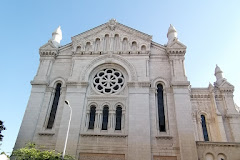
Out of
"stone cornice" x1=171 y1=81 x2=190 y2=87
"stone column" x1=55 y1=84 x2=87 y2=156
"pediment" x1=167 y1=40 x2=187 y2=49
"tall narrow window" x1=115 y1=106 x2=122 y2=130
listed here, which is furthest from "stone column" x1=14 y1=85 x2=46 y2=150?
"pediment" x1=167 y1=40 x2=187 y2=49

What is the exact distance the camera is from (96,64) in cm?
2250

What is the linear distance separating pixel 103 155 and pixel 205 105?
1392 centimetres

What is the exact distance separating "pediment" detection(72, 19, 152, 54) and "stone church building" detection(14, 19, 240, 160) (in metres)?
0.12

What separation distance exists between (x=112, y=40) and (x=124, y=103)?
8216 mm

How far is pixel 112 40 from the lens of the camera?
24.0 meters

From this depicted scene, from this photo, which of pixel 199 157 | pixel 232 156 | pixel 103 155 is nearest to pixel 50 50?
pixel 103 155

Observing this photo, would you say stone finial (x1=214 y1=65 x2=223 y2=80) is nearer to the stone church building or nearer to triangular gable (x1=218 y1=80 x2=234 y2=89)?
triangular gable (x1=218 y1=80 x2=234 y2=89)

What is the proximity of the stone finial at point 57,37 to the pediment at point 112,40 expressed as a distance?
7.73 feet

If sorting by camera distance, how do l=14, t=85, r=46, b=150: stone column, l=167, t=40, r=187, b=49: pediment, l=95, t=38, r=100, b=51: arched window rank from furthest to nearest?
l=95, t=38, r=100, b=51: arched window
l=167, t=40, r=187, b=49: pediment
l=14, t=85, r=46, b=150: stone column

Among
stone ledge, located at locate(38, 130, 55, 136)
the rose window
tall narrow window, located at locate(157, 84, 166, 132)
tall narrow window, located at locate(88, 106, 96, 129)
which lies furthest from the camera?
the rose window

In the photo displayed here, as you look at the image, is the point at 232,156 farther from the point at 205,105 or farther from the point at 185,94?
the point at 205,105

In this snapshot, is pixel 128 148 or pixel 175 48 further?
pixel 175 48

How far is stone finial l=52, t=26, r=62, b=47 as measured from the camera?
2488 centimetres

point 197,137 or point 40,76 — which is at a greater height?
point 40,76
